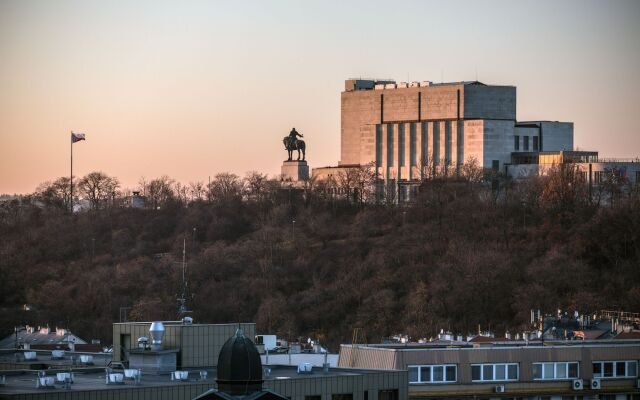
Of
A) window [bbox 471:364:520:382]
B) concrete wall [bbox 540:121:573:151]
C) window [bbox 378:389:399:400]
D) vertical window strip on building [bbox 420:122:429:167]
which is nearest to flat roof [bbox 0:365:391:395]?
window [bbox 378:389:399:400]

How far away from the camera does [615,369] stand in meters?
71.1

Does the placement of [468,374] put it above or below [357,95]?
below

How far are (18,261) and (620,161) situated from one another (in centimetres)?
5239

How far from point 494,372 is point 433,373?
2462 millimetres

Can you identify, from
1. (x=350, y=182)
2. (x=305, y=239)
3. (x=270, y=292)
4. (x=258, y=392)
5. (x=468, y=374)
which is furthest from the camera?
(x=350, y=182)

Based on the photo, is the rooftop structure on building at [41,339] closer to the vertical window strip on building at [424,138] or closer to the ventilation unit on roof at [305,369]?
the ventilation unit on roof at [305,369]

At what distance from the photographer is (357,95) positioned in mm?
186500

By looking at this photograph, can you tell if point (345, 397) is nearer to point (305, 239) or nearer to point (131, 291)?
point (131, 291)

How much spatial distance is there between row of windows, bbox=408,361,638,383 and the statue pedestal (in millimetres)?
114088

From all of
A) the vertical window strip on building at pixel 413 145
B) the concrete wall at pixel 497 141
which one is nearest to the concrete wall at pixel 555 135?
the concrete wall at pixel 497 141

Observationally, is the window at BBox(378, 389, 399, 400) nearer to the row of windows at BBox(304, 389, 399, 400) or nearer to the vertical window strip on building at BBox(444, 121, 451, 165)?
the row of windows at BBox(304, 389, 399, 400)

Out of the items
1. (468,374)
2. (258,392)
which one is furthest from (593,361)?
(258,392)

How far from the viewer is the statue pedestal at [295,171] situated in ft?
606

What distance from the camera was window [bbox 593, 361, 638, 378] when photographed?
70.8 meters
